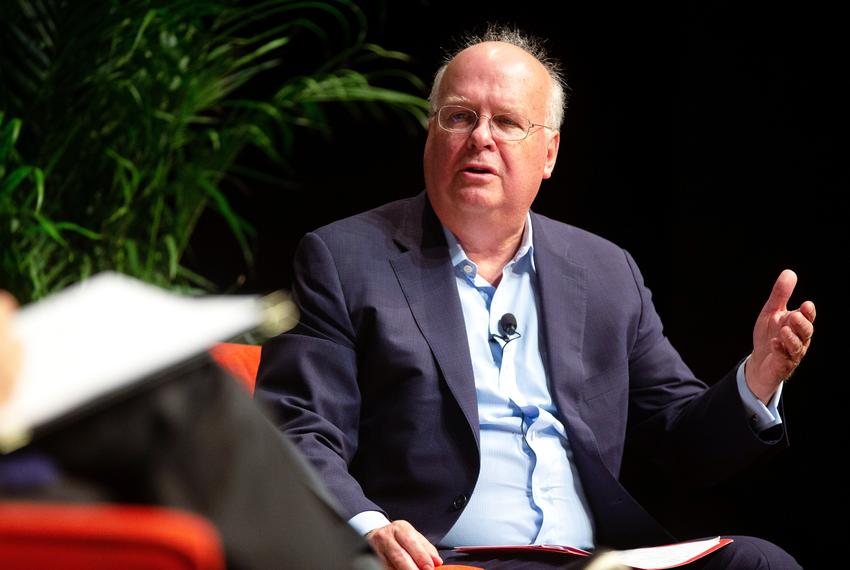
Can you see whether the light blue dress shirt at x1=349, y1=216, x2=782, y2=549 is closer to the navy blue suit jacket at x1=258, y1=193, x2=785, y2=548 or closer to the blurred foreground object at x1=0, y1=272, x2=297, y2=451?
the navy blue suit jacket at x1=258, y1=193, x2=785, y2=548

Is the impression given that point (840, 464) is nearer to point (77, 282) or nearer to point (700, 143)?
point (700, 143)

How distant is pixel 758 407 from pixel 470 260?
1.97 feet

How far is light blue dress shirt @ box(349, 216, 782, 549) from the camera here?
5.82 feet

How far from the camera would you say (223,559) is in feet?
2.18

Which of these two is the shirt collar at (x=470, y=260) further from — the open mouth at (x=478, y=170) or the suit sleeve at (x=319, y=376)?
the suit sleeve at (x=319, y=376)

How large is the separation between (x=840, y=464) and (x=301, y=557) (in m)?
2.28

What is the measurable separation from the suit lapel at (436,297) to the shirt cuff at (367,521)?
0.78ft

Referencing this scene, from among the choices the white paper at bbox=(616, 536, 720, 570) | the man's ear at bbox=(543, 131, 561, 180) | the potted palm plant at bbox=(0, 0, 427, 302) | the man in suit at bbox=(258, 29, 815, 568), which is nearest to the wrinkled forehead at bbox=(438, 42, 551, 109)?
the man in suit at bbox=(258, 29, 815, 568)

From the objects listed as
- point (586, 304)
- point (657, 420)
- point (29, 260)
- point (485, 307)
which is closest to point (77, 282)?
point (29, 260)

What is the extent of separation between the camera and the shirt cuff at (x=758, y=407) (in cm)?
189

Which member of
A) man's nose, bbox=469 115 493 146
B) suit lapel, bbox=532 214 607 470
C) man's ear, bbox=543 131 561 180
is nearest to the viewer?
suit lapel, bbox=532 214 607 470

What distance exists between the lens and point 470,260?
1976 millimetres

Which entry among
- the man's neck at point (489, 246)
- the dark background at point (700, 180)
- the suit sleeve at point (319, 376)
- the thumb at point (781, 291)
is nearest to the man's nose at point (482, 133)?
the man's neck at point (489, 246)

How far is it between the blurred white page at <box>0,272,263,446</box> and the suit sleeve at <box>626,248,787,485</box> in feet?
4.57
